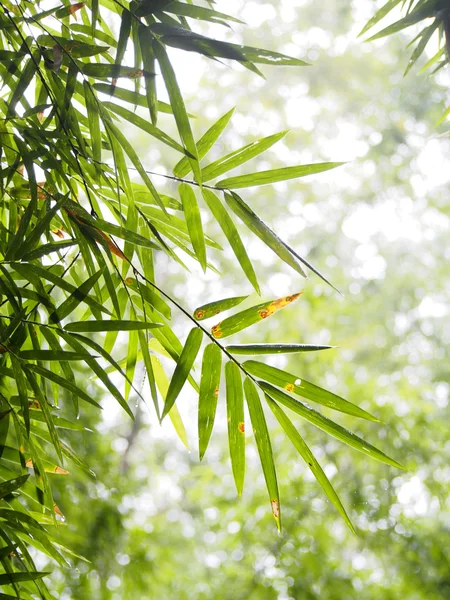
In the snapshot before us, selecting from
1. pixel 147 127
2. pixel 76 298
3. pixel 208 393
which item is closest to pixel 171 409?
pixel 208 393

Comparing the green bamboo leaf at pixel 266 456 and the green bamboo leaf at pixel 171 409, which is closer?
the green bamboo leaf at pixel 266 456

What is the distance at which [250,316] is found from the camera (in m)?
0.67

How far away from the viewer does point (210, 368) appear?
2.23 feet

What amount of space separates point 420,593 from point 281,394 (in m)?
2.02

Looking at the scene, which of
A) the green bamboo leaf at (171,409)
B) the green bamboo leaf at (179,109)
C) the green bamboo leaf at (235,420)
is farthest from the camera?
the green bamboo leaf at (171,409)

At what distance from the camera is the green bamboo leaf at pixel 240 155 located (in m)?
0.69

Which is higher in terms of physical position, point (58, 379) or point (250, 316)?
point (250, 316)

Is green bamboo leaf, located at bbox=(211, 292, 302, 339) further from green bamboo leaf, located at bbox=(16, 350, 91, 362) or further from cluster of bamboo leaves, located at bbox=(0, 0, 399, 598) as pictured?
green bamboo leaf, located at bbox=(16, 350, 91, 362)

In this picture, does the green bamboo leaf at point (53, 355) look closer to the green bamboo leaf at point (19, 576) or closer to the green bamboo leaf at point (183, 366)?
the green bamboo leaf at point (183, 366)

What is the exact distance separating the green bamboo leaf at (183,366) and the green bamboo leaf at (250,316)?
25 mm

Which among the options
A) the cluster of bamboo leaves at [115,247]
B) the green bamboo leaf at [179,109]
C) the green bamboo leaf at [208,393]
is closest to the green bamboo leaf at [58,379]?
the cluster of bamboo leaves at [115,247]

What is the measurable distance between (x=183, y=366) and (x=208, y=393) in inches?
1.7

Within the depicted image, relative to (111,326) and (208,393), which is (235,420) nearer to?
(208,393)

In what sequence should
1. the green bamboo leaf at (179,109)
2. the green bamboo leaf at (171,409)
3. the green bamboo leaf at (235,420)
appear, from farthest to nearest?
the green bamboo leaf at (171,409) < the green bamboo leaf at (235,420) < the green bamboo leaf at (179,109)
